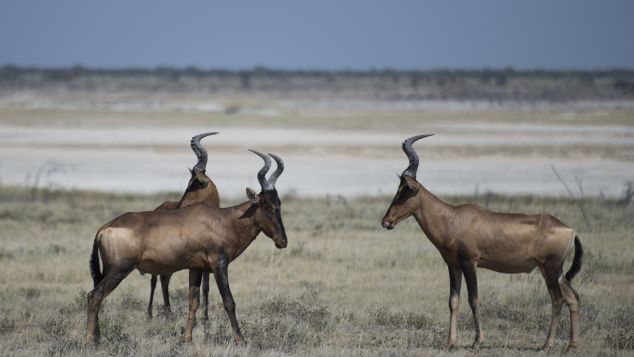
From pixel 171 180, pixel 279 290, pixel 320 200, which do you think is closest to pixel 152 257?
pixel 279 290

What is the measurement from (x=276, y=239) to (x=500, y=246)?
2.41 meters

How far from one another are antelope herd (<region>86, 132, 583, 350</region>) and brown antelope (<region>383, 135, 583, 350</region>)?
0.4 inches

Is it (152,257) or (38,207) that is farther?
(38,207)

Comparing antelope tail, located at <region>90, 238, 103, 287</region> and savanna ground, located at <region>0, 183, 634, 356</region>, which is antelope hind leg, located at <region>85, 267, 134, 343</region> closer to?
antelope tail, located at <region>90, 238, 103, 287</region>

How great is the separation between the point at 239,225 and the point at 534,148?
32316 mm

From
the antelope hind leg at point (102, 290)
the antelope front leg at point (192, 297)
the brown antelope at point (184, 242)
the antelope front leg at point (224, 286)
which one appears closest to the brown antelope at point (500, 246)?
the brown antelope at point (184, 242)

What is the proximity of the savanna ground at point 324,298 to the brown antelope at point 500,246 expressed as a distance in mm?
529

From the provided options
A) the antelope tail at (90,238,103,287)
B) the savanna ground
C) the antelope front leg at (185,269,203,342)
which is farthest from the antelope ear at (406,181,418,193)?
the antelope tail at (90,238,103,287)

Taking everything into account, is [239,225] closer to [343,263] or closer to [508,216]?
[508,216]

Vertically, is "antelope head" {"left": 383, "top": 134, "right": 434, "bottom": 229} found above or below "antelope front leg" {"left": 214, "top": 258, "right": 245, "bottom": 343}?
above

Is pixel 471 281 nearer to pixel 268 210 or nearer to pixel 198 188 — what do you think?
pixel 268 210

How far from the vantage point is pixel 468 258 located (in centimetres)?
1147

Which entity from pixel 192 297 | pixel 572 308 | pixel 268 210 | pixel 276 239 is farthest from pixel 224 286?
pixel 572 308

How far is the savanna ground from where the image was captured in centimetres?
1194
